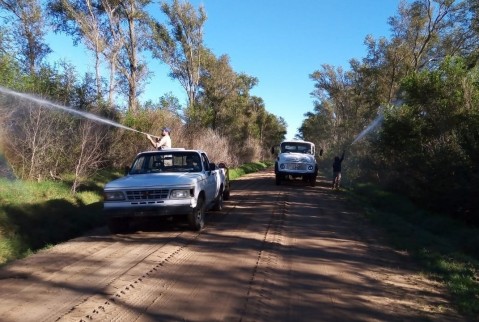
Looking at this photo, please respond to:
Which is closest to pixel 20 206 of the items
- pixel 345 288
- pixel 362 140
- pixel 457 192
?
pixel 345 288

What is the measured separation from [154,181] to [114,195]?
0.85m

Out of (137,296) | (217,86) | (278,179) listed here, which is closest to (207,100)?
(217,86)

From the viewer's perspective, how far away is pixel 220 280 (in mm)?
6398

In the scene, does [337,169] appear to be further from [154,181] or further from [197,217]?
[154,181]

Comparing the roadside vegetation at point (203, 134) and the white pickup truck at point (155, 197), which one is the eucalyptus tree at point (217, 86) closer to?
the roadside vegetation at point (203, 134)

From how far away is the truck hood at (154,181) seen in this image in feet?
31.2

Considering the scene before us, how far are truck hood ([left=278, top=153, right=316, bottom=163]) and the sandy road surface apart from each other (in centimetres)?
1299

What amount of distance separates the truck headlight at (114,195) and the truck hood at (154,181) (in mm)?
103

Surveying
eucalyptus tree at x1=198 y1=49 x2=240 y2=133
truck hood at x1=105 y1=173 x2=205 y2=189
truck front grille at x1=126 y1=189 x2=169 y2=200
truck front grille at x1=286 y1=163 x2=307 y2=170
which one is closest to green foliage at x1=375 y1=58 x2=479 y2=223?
truck front grille at x1=286 y1=163 x2=307 y2=170

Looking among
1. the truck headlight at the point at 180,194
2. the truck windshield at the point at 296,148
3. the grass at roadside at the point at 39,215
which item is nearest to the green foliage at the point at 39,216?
the grass at roadside at the point at 39,215

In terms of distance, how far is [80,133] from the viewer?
50.2ft

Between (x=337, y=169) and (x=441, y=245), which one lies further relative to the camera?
(x=337, y=169)

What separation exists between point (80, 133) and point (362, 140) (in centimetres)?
1945

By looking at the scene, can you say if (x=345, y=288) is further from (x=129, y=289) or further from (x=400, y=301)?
(x=129, y=289)
